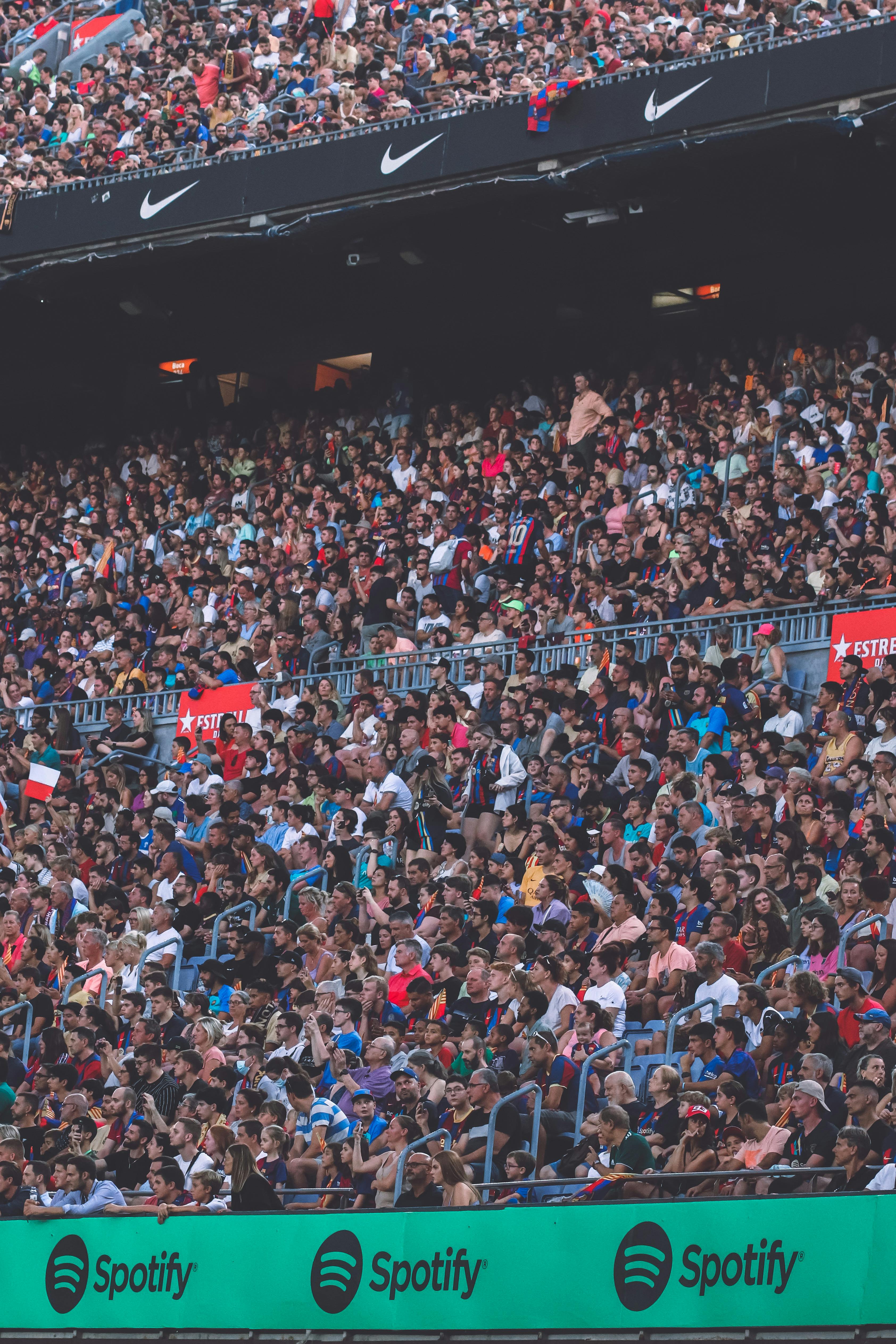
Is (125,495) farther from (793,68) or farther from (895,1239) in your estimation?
(895,1239)

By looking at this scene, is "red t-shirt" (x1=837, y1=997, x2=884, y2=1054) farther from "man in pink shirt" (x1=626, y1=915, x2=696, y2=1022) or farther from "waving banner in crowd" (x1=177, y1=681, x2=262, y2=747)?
"waving banner in crowd" (x1=177, y1=681, x2=262, y2=747)

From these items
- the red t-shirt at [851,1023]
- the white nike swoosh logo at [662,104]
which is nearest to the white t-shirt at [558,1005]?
the red t-shirt at [851,1023]

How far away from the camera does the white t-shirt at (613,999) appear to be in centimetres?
1144

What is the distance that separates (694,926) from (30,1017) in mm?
4910

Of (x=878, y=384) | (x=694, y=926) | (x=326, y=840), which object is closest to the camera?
(x=694, y=926)

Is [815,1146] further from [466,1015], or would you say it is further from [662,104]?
[662,104]

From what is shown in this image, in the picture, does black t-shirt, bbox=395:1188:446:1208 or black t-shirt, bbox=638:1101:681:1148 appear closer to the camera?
black t-shirt, bbox=638:1101:681:1148

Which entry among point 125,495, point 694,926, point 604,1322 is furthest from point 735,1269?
point 125,495

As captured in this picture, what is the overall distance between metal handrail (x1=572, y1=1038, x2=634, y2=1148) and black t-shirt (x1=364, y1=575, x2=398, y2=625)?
8.18 meters

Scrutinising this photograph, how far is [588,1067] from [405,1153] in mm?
1091

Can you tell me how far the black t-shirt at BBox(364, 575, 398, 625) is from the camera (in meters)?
18.7

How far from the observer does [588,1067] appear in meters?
10.7

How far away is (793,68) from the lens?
60.1 feet

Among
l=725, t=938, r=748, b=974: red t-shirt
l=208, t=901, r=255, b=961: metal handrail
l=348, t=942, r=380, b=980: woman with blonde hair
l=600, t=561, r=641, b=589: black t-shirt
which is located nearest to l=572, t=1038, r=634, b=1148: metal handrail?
l=725, t=938, r=748, b=974: red t-shirt
